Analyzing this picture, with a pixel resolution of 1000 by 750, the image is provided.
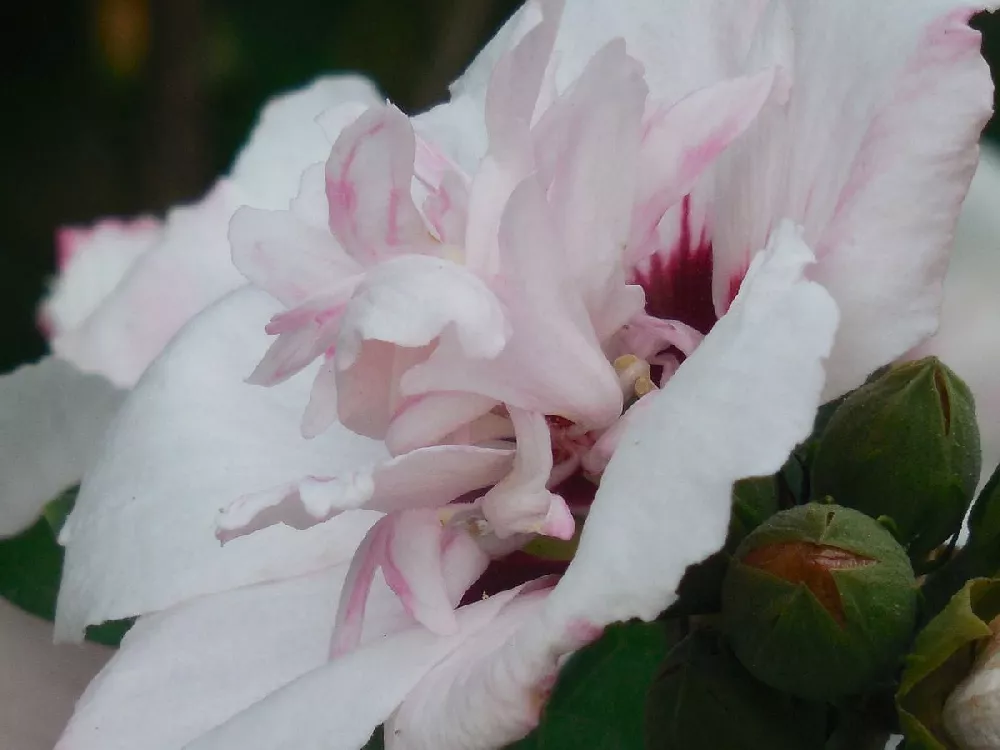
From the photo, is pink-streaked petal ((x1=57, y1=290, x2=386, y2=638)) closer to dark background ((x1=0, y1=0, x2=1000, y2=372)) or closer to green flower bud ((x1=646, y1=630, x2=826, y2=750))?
green flower bud ((x1=646, y1=630, x2=826, y2=750))

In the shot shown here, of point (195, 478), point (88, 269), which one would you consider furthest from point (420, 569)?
point (88, 269)

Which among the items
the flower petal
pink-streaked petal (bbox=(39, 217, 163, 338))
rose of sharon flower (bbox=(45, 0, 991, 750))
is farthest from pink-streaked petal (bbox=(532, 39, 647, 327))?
pink-streaked petal (bbox=(39, 217, 163, 338))

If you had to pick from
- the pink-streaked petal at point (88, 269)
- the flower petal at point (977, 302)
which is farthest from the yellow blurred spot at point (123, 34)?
the flower petal at point (977, 302)

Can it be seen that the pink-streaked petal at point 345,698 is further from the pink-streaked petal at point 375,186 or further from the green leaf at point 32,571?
the green leaf at point 32,571

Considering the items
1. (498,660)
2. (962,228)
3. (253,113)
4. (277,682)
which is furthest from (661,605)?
(253,113)

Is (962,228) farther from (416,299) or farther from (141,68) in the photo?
(141,68)

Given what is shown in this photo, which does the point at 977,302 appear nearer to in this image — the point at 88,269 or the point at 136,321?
the point at 136,321
